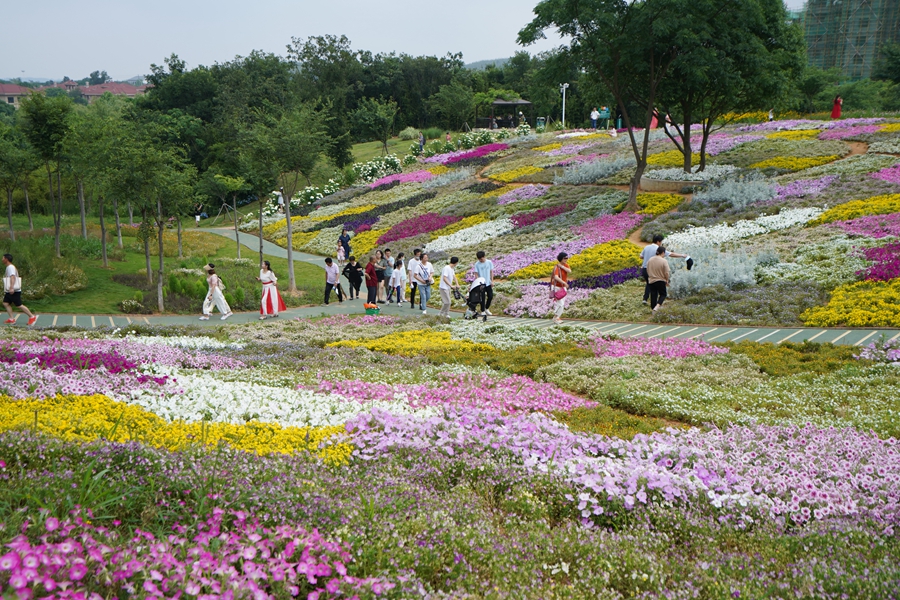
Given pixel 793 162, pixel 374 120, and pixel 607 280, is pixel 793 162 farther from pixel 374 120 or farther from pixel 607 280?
pixel 374 120

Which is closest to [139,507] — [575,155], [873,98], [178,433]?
[178,433]

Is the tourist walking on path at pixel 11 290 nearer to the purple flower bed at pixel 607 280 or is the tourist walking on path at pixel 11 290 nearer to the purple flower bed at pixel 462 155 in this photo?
the purple flower bed at pixel 607 280

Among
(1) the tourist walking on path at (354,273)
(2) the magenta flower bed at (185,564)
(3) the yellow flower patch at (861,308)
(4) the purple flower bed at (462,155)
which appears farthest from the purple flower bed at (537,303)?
(4) the purple flower bed at (462,155)

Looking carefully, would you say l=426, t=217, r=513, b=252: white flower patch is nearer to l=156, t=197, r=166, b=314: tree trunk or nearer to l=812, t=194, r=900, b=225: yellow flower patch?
l=156, t=197, r=166, b=314: tree trunk

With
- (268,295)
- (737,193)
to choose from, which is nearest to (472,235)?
(737,193)

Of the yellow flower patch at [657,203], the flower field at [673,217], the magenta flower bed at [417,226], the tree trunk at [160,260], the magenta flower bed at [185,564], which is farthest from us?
the magenta flower bed at [417,226]

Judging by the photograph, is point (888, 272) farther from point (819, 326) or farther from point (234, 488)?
point (234, 488)

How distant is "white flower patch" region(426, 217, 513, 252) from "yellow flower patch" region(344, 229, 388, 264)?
3.21 meters

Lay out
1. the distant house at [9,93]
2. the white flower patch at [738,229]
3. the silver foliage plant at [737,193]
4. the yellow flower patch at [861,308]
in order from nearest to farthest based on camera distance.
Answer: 1. the yellow flower patch at [861,308]
2. the white flower patch at [738,229]
3. the silver foliage plant at [737,193]
4. the distant house at [9,93]

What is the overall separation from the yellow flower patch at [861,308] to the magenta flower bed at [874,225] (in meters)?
4.18

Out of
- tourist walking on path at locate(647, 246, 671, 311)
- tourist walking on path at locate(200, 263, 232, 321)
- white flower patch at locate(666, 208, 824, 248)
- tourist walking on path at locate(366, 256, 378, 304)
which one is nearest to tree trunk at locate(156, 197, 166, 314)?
tourist walking on path at locate(200, 263, 232, 321)

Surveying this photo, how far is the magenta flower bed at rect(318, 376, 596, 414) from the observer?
830 cm

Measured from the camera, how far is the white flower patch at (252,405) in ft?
23.1

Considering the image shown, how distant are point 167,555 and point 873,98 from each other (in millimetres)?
66688
